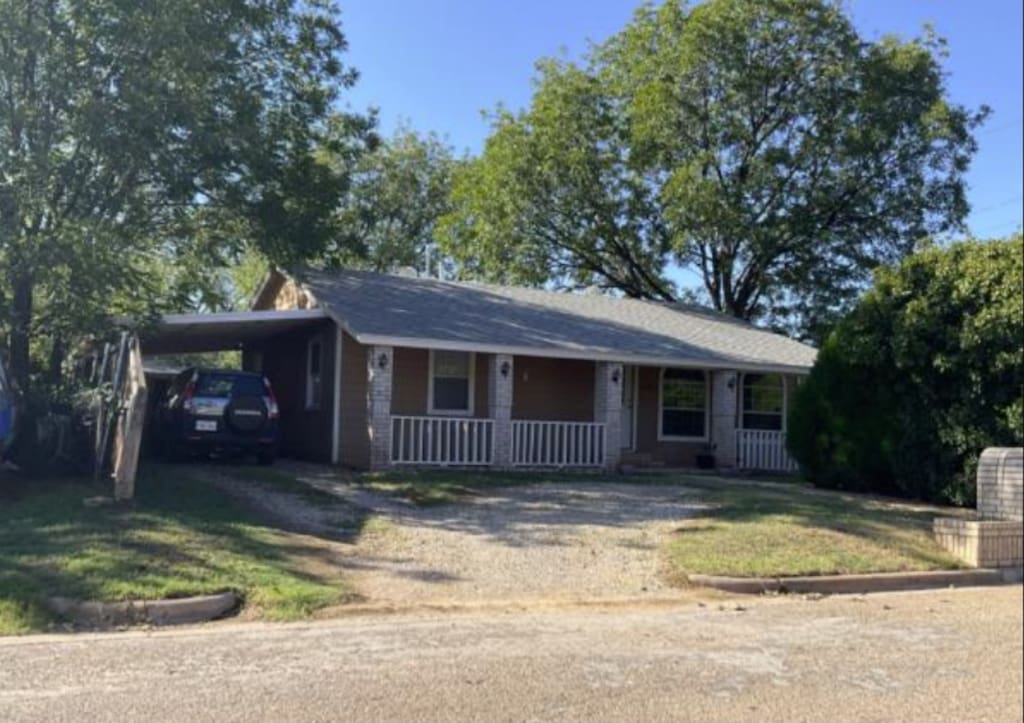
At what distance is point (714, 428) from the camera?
2088cm

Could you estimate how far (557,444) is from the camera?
18.8 meters

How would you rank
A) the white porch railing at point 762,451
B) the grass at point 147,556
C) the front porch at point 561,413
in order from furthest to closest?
the white porch railing at point 762,451 → the front porch at point 561,413 → the grass at point 147,556

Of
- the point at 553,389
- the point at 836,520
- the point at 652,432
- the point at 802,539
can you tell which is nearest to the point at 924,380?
the point at 836,520

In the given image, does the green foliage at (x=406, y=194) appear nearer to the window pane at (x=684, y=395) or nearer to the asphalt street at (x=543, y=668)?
the window pane at (x=684, y=395)

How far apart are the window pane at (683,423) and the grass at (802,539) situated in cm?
714

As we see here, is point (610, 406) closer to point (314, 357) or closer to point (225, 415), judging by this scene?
point (314, 357)

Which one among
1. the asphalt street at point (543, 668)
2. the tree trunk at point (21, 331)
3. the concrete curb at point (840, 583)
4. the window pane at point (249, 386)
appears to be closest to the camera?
the asphalt street at point (543, 668)

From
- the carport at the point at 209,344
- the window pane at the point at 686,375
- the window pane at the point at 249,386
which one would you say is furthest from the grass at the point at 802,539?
the window pane at the point at 686,375

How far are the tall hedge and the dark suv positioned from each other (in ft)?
28.9

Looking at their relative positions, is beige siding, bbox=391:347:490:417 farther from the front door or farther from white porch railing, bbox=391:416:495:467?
the front door

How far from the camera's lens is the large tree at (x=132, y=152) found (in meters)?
15.0

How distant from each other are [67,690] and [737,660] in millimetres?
4146

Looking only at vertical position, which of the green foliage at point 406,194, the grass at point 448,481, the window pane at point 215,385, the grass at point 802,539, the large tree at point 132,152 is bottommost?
the grass at point 802,539

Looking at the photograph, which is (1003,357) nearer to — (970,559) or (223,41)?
(970,559)
